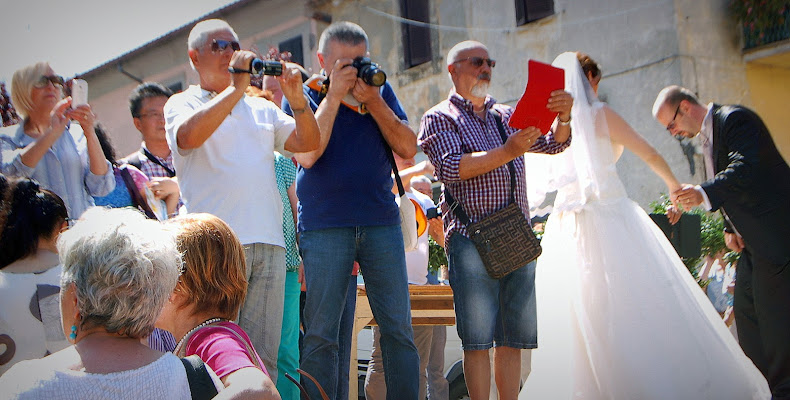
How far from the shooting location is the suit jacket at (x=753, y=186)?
4.91m

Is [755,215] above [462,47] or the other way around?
the other way around

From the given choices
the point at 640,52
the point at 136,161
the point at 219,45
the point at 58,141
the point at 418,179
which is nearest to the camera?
the point at 219,45

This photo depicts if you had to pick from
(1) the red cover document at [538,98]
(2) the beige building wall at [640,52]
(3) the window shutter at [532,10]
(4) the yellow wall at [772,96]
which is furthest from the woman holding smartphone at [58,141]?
(4) the yellow wall at [772,96]

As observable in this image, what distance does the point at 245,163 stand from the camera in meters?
3.65

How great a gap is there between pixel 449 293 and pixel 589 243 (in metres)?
1.05

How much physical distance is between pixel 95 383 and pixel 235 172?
69.3 inches

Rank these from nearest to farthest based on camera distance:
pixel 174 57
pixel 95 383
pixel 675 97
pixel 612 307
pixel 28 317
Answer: pixel 95 383
pixel 28 317
pixel 612 307
pixel 675 97
pixel 174 57

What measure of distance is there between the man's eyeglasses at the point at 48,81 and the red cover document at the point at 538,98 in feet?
8.01

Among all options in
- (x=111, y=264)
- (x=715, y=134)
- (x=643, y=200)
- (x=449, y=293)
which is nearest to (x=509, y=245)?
(x=449, y=293)

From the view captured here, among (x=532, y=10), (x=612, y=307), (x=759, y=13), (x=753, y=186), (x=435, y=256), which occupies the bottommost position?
(x=435, y=256)

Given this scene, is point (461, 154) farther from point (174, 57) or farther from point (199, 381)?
point (174, 57)

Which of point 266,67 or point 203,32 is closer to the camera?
point 266,67

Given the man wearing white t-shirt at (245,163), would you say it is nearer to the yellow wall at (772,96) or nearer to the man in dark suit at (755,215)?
the man in dark suit at (755,215)

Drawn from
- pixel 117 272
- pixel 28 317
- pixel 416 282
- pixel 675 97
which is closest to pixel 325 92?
pixel 28 317
